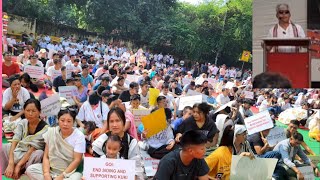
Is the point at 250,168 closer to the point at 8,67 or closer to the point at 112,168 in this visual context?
the point at 112,168

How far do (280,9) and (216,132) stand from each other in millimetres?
1496

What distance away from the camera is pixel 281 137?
522cm

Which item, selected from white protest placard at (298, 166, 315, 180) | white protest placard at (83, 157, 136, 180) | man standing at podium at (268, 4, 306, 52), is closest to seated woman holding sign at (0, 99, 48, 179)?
white protest placard at (83, 157, 136, 180)

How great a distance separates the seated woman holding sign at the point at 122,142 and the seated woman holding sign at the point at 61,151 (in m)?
0.23

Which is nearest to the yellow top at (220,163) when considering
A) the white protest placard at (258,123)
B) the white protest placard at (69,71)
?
the white protest placard at (258,123)

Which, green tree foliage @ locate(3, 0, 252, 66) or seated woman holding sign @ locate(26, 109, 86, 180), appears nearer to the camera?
seated woman holding sign @ locate(26, 109, 86, 180)

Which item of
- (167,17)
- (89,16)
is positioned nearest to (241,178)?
(167,17)

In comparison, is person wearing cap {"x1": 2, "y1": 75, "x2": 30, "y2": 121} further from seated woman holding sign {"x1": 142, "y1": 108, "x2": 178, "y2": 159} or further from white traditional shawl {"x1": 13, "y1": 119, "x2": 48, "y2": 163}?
seated woman holding sign {"x1": 142, "y1": 108, "x2": 178, "y2": 159}

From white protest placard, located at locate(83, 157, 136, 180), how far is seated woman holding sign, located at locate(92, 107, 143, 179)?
339 mm

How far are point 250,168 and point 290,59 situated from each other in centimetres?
90

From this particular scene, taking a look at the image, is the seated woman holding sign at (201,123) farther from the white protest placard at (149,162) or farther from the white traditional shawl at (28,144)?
the white traditional shawl at (28,144)

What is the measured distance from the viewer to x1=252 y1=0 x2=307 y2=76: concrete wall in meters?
3.57

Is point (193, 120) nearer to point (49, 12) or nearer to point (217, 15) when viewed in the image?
point (217, 15)

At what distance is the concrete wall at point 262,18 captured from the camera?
140 inches
